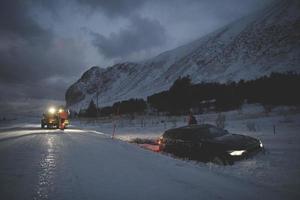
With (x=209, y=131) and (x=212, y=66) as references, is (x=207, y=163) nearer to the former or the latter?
(x=209, y=131)

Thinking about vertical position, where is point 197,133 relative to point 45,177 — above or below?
above

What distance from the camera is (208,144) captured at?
8.34 meters

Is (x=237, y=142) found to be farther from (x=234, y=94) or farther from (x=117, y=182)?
(x=234, y=94)

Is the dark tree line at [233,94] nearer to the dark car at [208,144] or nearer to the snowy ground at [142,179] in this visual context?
the dark car at [208,144]

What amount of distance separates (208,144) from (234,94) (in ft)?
148

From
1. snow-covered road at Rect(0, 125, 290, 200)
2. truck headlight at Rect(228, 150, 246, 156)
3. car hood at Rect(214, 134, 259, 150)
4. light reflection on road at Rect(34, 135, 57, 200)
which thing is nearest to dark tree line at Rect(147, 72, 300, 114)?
car hood at Rect(214, 134, 259, 150)

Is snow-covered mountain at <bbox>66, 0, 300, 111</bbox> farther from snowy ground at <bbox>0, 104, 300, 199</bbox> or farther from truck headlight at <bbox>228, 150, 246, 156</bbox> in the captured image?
truck headlight at <bbox>228, 150, 246, 156</bbox>

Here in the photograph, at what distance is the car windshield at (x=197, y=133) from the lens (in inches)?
355

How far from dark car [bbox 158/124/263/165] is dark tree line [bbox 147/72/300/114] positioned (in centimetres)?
3430

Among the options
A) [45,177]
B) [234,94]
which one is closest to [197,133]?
[45,177]

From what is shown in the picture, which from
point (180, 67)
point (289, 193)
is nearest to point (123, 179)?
point (289, 193)

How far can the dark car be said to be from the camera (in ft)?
25.4

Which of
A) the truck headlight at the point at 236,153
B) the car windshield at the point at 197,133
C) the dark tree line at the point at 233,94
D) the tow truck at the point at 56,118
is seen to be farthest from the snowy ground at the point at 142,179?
the dark tree line at the point at 233,94

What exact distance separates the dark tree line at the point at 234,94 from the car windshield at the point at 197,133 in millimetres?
34029
